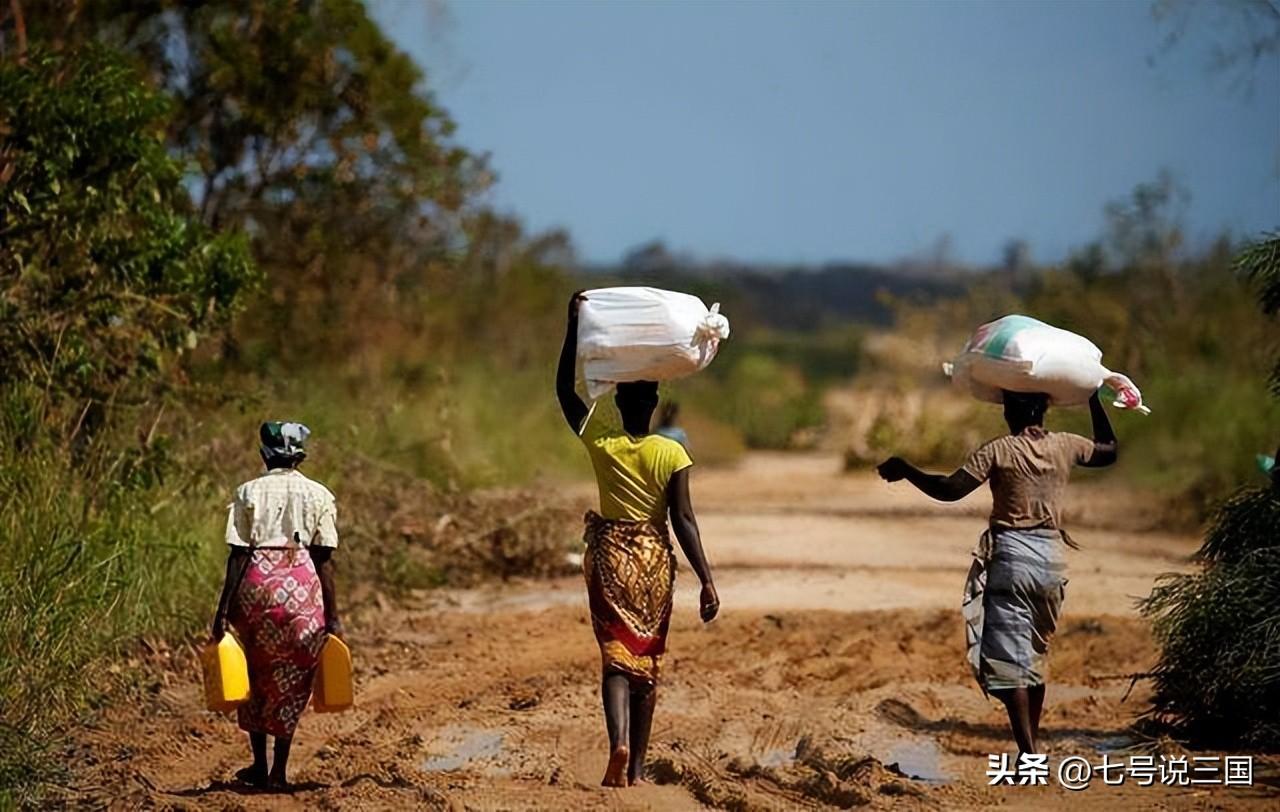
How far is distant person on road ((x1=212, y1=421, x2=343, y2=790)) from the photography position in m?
7.65

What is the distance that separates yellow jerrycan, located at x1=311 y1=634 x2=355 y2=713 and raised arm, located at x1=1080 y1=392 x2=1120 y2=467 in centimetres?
315

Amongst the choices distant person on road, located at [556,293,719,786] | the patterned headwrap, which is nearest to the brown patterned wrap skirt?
distant person on road, located at [556,293,719,786]

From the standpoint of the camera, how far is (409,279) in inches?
814

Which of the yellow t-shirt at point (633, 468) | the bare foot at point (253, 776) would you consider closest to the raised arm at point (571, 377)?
the yellow t-shirt at point (633, 468)

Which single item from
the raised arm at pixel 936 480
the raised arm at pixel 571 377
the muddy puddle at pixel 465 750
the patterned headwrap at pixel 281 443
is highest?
the raised arm at pixel 571 377

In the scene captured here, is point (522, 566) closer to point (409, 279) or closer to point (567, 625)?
point (567, 625)

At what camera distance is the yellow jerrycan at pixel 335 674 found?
25.2 ft

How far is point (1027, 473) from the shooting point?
7.85 m

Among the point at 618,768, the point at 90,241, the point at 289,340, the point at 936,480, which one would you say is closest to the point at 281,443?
the point at 618,768

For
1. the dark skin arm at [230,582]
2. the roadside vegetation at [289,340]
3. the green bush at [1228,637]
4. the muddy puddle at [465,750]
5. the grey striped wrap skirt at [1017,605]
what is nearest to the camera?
the dark skin arm at [230,582]

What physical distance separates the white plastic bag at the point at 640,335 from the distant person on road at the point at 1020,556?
95 centimetres

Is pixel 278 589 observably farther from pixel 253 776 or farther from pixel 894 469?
pixel 894 469

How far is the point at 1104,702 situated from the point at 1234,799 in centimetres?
253

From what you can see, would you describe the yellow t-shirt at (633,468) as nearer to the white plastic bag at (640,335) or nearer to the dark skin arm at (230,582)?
the white plastic bag at (640,335)
